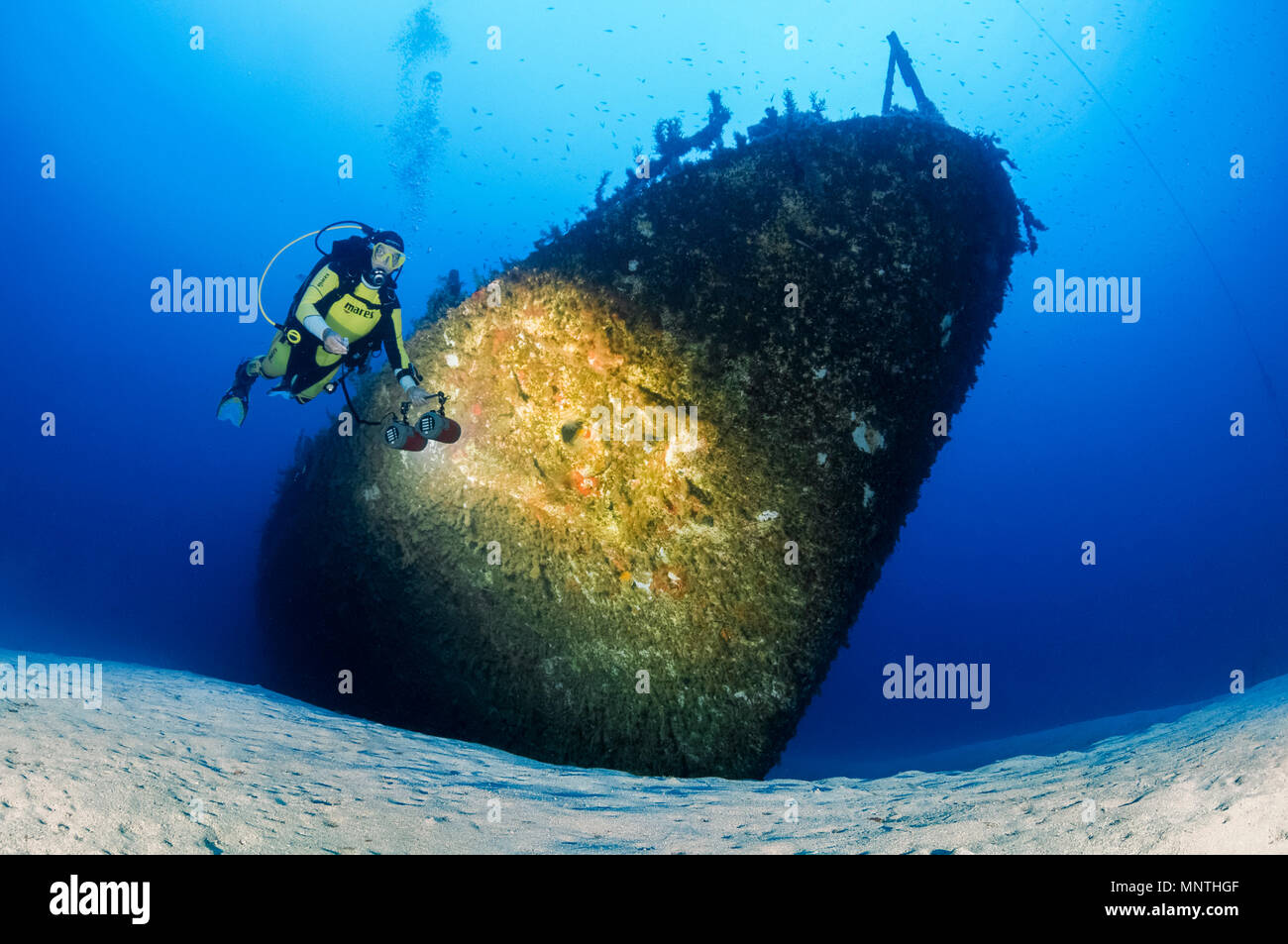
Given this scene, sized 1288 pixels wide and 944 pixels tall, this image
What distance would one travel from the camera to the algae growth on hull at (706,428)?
16.1 ft

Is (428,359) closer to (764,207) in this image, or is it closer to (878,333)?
(764,207)

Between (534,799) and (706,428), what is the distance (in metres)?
3.29

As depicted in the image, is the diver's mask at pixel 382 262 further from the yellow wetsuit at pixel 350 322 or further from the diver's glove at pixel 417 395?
the diver's glove at pixel 417 395

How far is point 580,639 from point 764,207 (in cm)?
478

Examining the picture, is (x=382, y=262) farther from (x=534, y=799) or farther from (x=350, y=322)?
(x=534, y=799)

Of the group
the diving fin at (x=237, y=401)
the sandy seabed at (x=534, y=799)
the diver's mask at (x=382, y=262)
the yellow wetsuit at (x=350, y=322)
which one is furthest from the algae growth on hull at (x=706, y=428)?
the diving fin at (x=237, y=401)

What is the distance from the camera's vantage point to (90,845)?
216 centimetres

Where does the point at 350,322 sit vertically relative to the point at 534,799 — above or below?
above

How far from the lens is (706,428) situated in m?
5.01

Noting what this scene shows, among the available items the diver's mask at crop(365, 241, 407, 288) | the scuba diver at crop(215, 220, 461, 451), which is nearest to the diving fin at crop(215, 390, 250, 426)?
the scuba diver at crop(215, 220, 461, 451)

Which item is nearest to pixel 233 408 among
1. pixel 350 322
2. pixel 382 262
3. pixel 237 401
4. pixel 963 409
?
pixel 237 401

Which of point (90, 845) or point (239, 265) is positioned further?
point (239, 265)

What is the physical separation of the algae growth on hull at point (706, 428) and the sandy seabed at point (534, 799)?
99 cm

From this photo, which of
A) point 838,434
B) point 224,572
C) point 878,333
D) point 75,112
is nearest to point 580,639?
point 838,434
